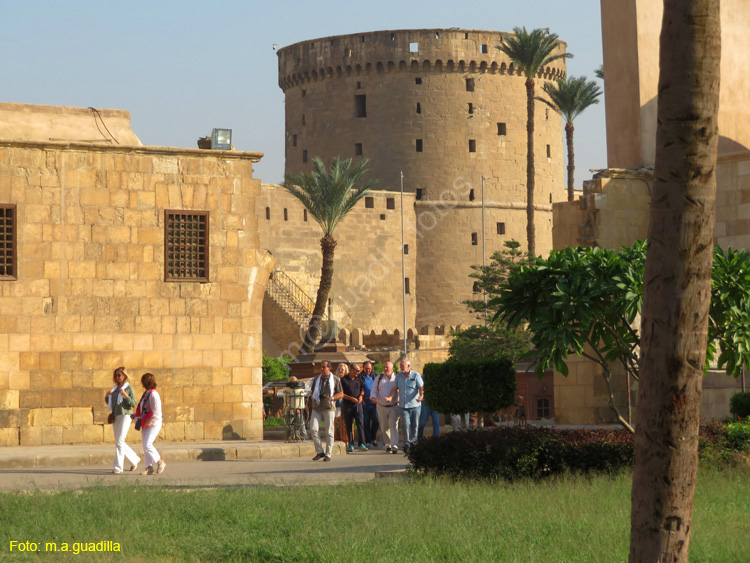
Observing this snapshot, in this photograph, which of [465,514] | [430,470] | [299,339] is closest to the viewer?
[465,514]

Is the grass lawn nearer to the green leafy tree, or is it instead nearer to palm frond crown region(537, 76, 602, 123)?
the green leafy tree

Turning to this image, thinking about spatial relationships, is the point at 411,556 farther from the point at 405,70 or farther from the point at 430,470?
the point at 405,70

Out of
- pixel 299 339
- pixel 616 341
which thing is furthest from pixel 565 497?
pixel 299 339

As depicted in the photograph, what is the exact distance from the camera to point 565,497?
7930mm

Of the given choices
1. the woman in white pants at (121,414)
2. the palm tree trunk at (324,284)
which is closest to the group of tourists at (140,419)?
the woman in white pants at (121,414)

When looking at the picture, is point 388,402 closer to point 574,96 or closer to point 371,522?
point 371,522

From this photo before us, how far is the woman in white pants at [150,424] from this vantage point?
37.2 ft

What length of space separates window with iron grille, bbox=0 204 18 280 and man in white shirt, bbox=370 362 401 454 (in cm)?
534

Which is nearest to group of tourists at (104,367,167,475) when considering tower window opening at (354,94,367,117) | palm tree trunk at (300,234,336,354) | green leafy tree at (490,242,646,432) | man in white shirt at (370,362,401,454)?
man in white shirt at (370,362,401,454)

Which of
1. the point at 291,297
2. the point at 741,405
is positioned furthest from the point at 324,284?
the point at 741,405

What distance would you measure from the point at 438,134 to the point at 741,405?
45.6 metres

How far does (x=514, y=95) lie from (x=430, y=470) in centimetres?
5210

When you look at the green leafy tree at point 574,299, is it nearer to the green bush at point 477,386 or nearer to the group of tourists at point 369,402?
the green bush at point 477,386

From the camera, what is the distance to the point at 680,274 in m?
4.81
